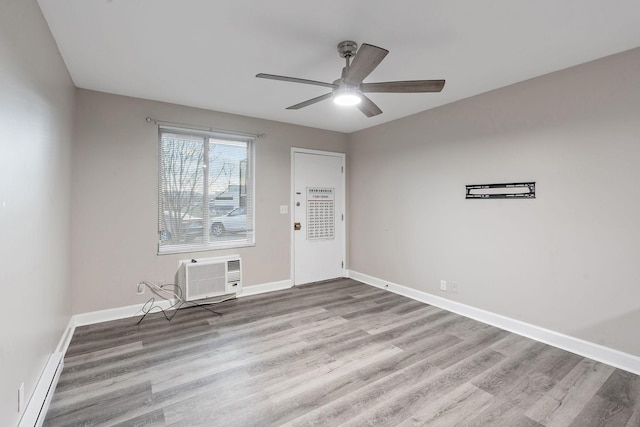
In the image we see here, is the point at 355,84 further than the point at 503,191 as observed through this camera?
No

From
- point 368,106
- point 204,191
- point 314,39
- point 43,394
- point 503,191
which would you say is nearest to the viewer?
point 43,394

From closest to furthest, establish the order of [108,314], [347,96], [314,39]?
[314,39]
[347,96]
[108,314]

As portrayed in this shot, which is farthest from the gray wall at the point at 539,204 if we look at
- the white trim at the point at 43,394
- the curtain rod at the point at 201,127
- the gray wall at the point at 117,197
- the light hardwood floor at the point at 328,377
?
the white trim at the point at 43,394

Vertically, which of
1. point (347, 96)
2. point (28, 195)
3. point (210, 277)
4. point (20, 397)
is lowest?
point (20, 397)

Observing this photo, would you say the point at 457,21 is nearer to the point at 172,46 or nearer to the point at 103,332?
the point at 172,46

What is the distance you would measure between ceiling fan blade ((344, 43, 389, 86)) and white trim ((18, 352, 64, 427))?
9.13 ft

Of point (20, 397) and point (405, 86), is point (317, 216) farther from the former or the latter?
point (20, 397)

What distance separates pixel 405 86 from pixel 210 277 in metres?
3.05

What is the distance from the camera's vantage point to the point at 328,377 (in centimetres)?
230

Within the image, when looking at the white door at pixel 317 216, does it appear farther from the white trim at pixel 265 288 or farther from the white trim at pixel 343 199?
the white trim at pixel 265 288

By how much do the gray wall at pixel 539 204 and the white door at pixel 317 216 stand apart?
113cm

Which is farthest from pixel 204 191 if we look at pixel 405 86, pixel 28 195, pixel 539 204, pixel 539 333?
pixel 539 333

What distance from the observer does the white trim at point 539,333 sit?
95.5 inches

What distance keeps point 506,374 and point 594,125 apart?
218 centimetres
